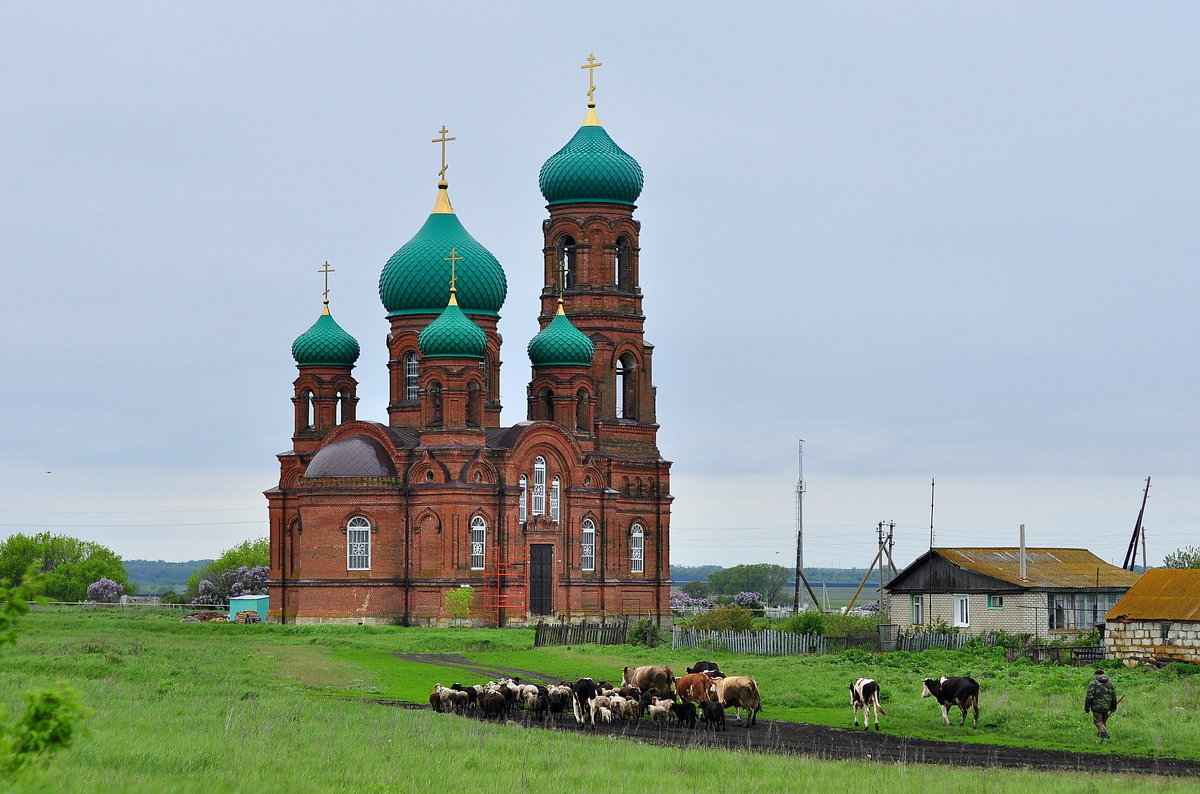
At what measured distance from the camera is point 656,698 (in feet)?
96.3

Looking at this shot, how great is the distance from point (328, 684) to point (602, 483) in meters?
27.5

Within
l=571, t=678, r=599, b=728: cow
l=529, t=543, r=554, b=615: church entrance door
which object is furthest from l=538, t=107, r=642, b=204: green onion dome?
l=571, t=678, r=599, b=728: cow

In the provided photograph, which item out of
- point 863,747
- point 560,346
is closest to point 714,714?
point 863,747

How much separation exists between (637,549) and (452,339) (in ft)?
40.8

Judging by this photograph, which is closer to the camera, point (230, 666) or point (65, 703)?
point (65, 703)

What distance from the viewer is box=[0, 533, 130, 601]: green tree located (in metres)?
93.8

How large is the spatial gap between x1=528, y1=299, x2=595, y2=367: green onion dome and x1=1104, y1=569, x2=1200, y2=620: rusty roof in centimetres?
2643

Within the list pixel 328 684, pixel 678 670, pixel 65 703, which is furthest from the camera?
pixel 678 670

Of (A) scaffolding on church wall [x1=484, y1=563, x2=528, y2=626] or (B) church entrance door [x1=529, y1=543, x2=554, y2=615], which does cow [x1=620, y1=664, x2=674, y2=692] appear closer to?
(A) scaffolding on church wall [x1=484, y1=563, x2=528, y2=626]

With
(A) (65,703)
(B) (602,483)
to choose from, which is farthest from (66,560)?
(A) (65,703)

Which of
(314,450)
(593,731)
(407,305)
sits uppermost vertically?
(407,305)

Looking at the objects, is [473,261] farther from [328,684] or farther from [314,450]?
[328,684]

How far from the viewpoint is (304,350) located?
63.6 meters

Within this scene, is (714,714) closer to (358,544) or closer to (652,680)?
(652,680)
